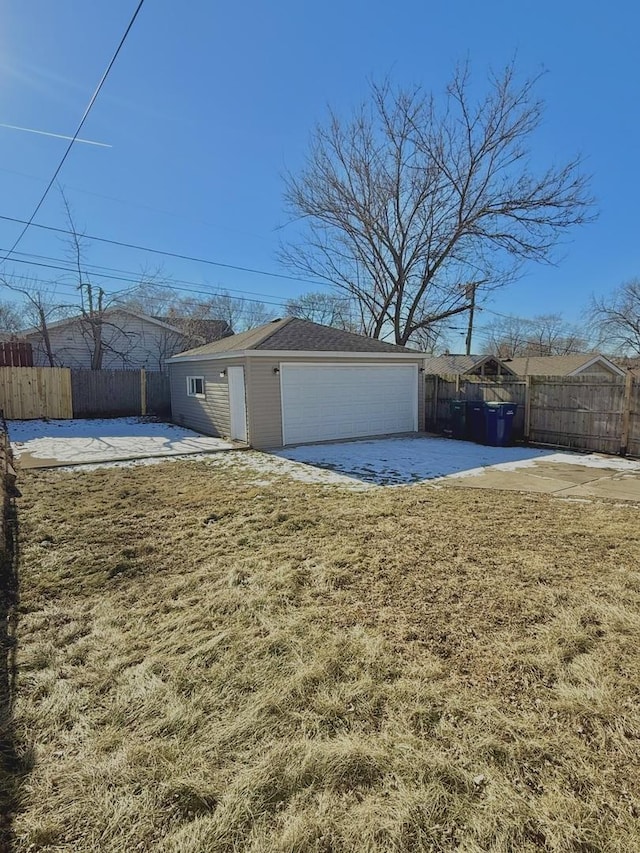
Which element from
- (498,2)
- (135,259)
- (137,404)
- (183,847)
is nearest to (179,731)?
(183,847)

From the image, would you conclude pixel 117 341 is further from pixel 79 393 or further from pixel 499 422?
pixel 499 422

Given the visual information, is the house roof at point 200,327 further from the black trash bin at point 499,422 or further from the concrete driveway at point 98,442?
the black trash bin at point 499,422

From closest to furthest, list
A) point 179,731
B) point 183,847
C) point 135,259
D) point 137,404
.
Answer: point 183,847 < point 179,731 < point 137,404 < point 135,259

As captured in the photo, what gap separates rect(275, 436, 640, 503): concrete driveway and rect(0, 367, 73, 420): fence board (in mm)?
10183

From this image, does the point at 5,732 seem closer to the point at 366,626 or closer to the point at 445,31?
the point at 366,626

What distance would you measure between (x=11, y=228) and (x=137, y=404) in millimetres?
6875

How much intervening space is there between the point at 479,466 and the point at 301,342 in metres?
5.25

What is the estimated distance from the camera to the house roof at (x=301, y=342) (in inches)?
416

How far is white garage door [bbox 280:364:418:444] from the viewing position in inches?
428

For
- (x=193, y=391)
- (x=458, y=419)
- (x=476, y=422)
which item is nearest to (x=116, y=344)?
(x=193, y=391)

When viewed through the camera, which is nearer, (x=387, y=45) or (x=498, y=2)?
(x=498, y=2)

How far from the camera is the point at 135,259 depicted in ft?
62.9

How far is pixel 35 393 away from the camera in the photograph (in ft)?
50.4

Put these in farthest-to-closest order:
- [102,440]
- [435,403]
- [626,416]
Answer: [435,403] → [102,440] → [626,416]
